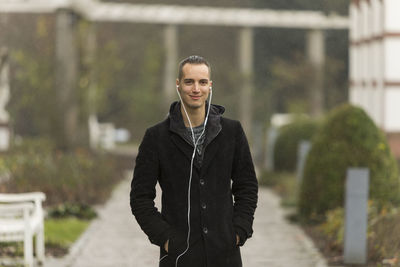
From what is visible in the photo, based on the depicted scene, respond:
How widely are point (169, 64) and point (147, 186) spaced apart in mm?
24806

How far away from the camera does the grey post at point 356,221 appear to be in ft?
30.4

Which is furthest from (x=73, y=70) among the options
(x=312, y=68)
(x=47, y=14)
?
(x=312, y=68)

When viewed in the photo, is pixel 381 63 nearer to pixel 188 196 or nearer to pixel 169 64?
pixel 169 64

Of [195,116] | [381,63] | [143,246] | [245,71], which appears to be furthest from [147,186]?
[245,71]

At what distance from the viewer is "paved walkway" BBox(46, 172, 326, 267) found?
31.3ft

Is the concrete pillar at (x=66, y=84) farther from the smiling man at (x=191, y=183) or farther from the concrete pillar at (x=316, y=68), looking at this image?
the smiling man at (x=191, y=183)

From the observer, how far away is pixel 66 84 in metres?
18.8

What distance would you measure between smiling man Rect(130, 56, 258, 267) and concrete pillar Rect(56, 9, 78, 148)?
14148 mm

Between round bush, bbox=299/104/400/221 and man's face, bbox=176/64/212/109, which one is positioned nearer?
man's face, bbox=176/64/212/109

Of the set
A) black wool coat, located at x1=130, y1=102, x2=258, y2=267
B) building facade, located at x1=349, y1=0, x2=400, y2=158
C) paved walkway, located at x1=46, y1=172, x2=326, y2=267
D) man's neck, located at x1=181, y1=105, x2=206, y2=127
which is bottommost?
paved walkway, located at x1=46, y1=172, x2=326, y2=267

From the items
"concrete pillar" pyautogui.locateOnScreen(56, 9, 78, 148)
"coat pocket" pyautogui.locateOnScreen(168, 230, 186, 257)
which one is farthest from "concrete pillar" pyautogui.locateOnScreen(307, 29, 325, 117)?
"coat pocket" pyautogui.locateOnScreen(168, 230, 186, 257)

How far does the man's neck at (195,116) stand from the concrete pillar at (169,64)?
2346 centimetres

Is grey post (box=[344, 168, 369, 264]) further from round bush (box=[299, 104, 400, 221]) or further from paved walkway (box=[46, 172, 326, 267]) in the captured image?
round bush (box=[299, 104, 400, 221])

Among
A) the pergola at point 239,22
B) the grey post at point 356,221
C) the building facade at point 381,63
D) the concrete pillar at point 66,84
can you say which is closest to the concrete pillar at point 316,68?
the pergola at point 239,22
